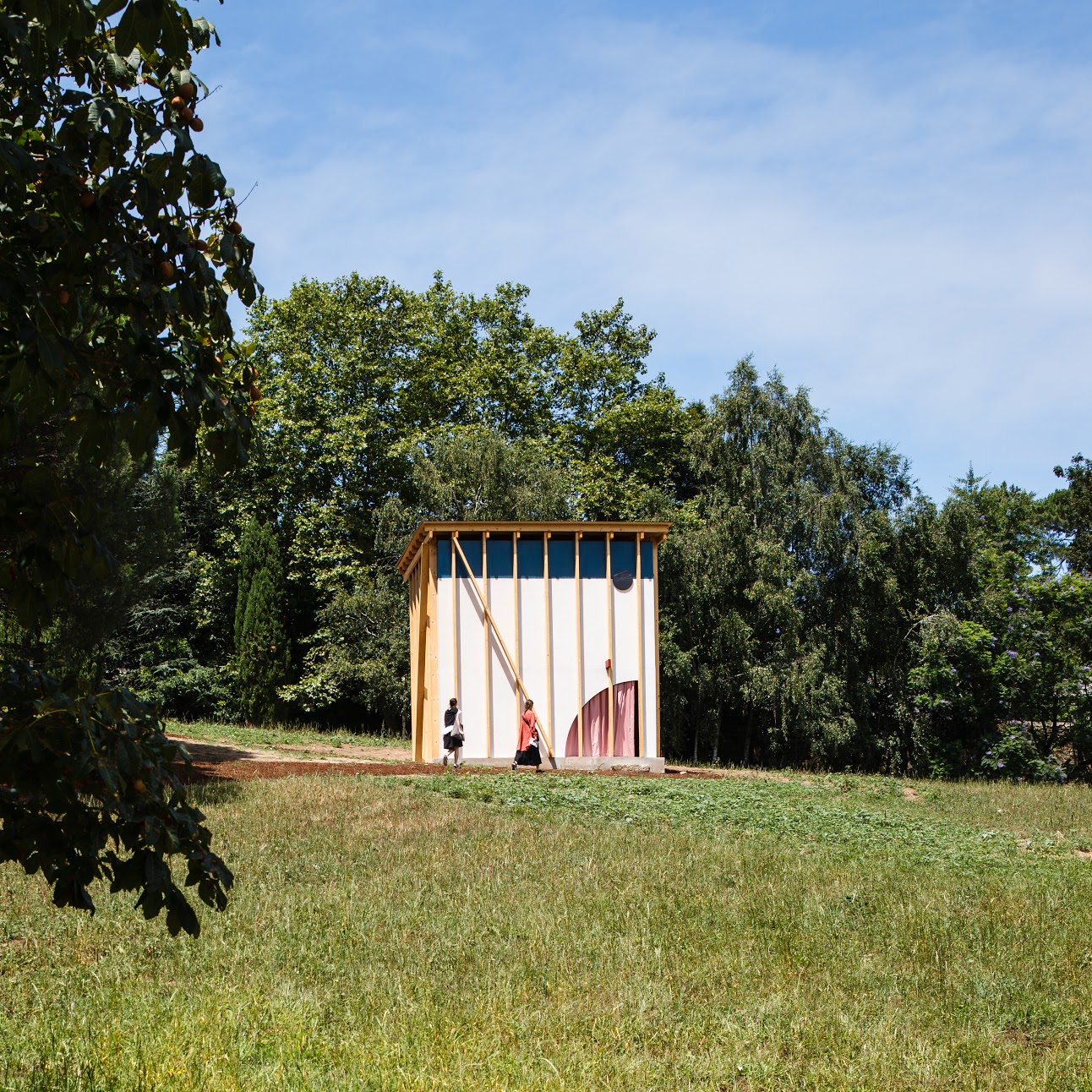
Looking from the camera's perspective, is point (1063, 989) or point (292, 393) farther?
point (292, 393)

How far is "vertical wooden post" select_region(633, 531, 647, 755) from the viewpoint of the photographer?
70.2 ft

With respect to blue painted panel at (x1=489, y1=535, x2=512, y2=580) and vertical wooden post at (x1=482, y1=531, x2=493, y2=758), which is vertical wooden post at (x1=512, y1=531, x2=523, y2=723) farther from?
vertical wooden post at (x1=482, y1=531, x2=493, y2=758)

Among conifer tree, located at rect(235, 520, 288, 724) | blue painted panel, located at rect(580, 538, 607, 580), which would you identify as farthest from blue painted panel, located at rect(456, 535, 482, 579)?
conifer tree, located at rect(235, 520, 288, 724)

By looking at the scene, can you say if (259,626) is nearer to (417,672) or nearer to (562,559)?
(417,672)

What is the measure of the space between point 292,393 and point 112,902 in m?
27.4

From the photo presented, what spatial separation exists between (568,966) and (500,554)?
1460cm

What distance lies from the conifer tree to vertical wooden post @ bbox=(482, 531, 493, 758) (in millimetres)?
13734

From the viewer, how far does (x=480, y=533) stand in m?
21.3

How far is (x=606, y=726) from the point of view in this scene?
21.4 meters

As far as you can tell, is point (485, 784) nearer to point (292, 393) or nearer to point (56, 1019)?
point (56, 1019)

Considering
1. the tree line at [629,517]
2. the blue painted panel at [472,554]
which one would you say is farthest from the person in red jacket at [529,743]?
the tree line at [629,517]

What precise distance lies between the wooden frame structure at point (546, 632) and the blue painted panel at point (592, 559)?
2cm

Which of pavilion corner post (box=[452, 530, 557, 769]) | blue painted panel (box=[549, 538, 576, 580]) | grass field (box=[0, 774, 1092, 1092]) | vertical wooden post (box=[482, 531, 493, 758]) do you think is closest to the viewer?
grass field (box=[0, 774, 1092, 1092])

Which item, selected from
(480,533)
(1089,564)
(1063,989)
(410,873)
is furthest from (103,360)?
(1089,564)
